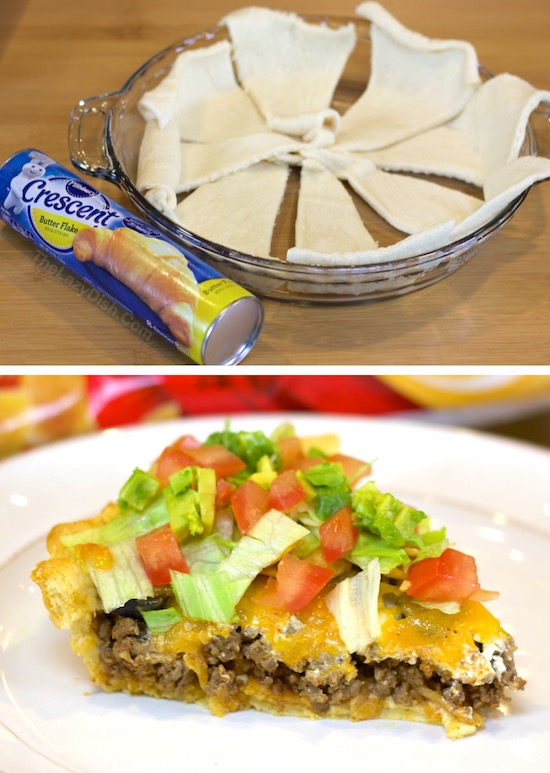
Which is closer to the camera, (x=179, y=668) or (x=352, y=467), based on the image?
(x=179, y=668)

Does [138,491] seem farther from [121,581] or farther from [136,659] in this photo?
[136,659]

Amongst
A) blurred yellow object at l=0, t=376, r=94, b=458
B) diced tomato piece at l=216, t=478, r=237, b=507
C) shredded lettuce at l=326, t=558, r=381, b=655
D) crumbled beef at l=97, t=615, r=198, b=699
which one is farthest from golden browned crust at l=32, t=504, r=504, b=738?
blurred yellow object at l=0, t=376, r=94, b=458

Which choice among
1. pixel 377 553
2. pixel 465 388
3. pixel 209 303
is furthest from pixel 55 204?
pixel 465 388

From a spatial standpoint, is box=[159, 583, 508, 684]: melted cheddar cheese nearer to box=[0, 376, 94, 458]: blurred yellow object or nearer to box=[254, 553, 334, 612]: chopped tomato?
box=[254, 553, 334, 612]: chopped tomato

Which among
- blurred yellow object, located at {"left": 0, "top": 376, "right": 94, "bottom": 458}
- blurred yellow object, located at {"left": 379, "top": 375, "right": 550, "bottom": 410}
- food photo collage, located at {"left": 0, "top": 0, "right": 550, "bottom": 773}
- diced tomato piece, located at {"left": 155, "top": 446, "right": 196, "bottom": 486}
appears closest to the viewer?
food photo collage, located at {"left": 0, "top": 0, "right": 550, "bottom": 773}

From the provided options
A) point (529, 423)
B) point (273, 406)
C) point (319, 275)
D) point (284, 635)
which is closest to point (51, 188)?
point (319, 275)

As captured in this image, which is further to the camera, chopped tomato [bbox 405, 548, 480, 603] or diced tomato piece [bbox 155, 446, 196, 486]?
diced tomato piece [bbox 155, 446, 196, 486]

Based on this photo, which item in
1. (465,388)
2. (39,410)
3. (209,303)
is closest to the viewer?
(209,303)
